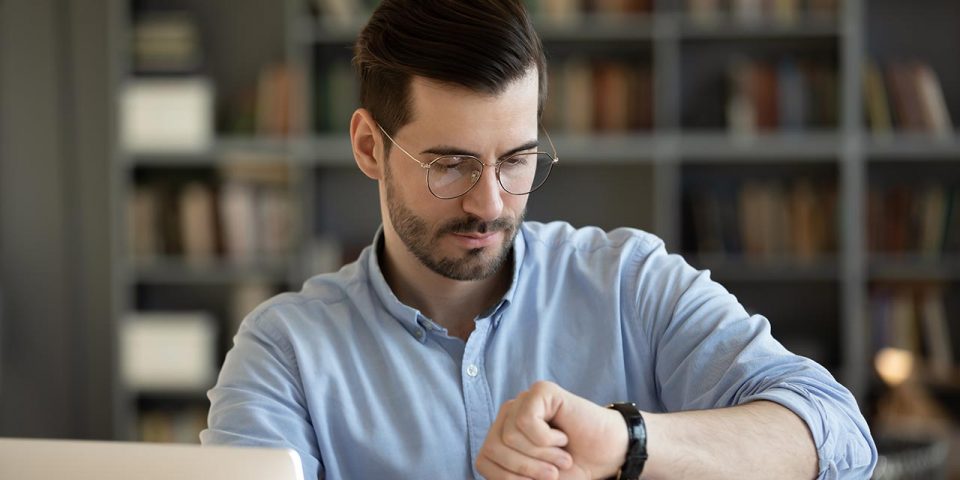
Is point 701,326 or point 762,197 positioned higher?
point 701,326

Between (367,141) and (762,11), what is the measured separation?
293cm

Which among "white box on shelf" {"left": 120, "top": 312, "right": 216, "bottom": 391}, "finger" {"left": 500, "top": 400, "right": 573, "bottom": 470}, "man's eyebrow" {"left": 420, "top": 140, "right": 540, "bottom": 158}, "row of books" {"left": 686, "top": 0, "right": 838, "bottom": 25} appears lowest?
"white box on shelf" {"left": 120, "top": 312, "right": 216, "bottom": 391}

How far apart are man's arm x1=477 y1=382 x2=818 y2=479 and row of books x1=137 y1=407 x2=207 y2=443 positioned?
11.6 ft

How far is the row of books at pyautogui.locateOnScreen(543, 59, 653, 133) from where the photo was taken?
438 centimetres

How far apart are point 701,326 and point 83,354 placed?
12.0ft

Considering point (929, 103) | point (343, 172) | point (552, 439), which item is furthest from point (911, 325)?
point (552, 439)

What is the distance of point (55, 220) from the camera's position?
4.68 m

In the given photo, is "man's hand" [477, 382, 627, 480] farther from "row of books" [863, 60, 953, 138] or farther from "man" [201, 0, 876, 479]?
"row of books" [863, 60, 953, 138]

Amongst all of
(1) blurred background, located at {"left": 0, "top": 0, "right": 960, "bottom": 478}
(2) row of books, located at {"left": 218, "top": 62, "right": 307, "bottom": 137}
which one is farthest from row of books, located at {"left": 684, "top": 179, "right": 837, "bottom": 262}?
(2) row of books, located at {"left": 218, "top": 62, "right": 307, "bottom": 137}

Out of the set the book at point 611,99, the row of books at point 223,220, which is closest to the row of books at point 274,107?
the row of books at point 223,220

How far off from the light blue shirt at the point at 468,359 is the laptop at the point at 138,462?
1.45 feet

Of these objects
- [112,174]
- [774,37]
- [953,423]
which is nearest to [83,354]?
[112,174]

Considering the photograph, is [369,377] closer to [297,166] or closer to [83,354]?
[297,166]

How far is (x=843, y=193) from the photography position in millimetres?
4258
